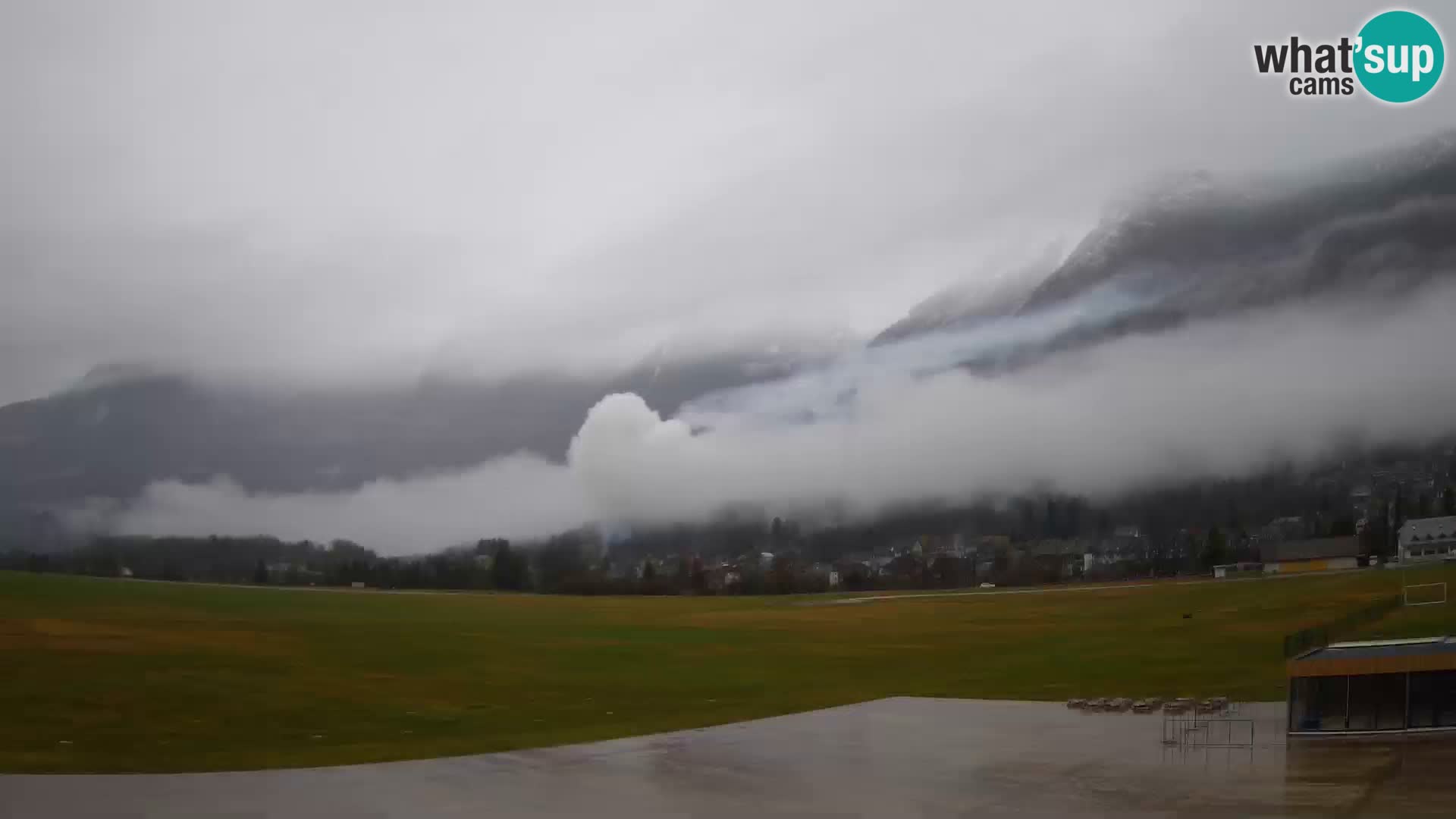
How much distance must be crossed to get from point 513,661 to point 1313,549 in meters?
47.5

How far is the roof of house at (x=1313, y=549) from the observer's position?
62281 millimetres

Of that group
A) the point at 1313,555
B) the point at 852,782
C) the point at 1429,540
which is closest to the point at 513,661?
the point at 852,782

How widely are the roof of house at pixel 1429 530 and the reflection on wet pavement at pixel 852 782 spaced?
37.5 metres

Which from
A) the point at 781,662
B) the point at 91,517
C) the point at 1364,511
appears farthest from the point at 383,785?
the point at 1364,511

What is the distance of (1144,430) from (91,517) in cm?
11709

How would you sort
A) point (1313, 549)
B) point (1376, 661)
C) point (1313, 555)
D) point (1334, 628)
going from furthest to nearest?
1. point (1313, 549)
2. point (1313, 555)
3. point (1334, 628)
4. point (1376, 661)

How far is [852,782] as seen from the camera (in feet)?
67.8

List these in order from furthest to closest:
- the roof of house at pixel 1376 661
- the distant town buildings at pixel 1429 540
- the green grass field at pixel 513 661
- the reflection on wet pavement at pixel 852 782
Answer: the distant town buildings at pixel 1429 540 → the green grass field at pixel 513 661 → the roof of house at pixel 1376 661 → the reflection on wet pavement at pixel 852 782

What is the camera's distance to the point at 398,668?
3759cm

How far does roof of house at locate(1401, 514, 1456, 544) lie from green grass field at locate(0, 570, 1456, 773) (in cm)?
503

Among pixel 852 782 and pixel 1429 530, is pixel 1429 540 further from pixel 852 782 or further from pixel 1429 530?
pixel 852 782

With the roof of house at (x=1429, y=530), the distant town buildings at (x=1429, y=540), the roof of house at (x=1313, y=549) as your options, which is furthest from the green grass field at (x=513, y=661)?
the roof of house at (x=1313, y=549)

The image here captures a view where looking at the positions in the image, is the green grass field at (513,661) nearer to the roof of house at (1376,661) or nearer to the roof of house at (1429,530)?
the roof of house at (1429,530)

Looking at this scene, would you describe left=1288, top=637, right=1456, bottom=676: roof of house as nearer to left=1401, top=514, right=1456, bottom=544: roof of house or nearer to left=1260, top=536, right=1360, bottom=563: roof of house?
left=1401, top=514, right=1456, bottom=544: roof of house
